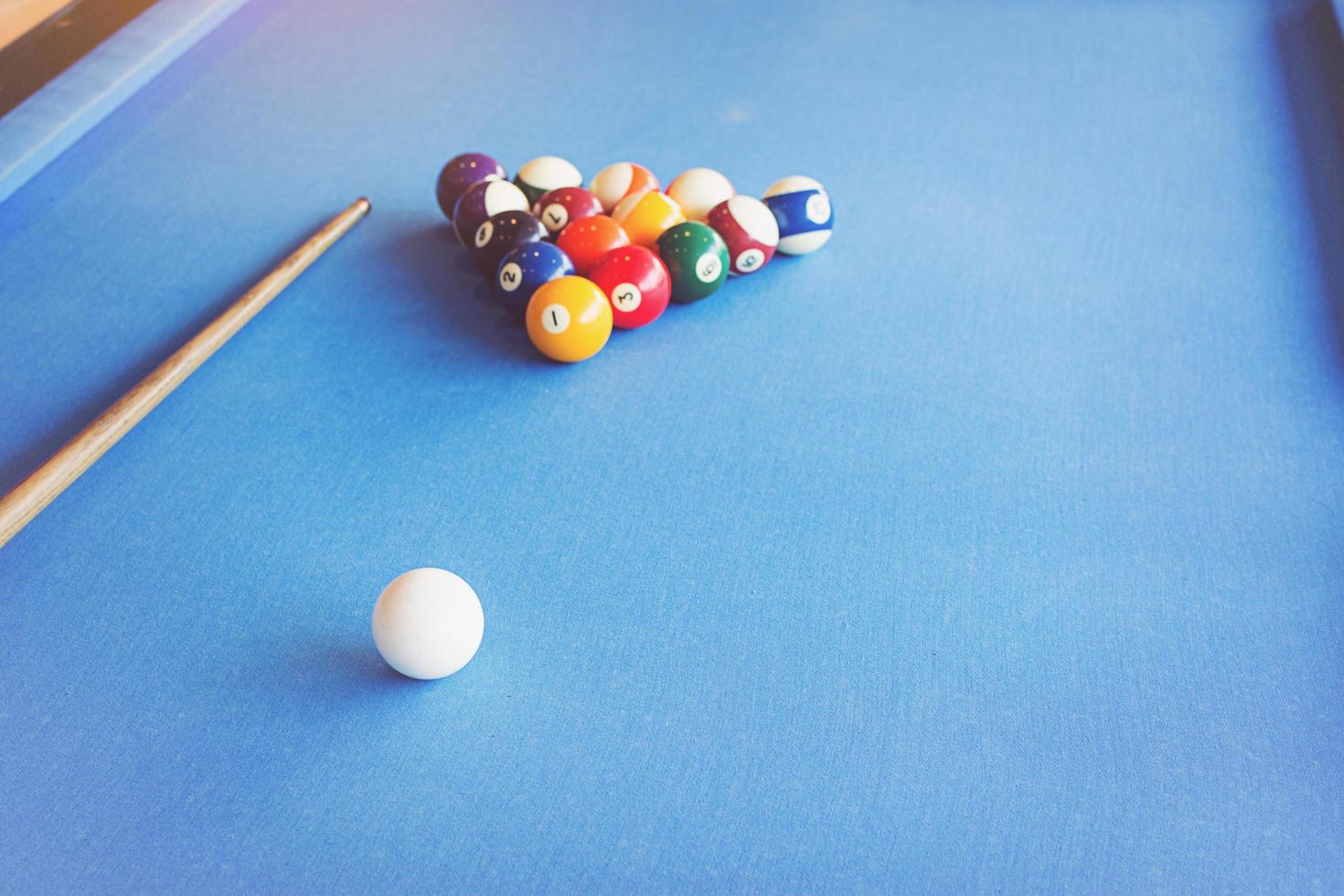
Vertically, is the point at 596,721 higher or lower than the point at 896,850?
higher

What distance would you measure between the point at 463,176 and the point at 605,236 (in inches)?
19.7

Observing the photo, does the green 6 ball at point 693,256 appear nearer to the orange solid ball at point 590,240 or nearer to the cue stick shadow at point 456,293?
the orange solid ball at point 590,240

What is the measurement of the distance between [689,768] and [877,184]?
1.97 meters

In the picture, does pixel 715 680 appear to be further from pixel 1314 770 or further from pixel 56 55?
pixel 56 55

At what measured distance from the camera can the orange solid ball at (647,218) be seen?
2.60 metres

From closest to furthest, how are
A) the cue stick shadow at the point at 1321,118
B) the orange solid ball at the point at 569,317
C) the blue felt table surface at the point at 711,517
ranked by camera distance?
the blue felt table surface at the point at 711,517 → the orange solid ball at the point at 569,317 → the cue stick shadow at the point at 1321,118

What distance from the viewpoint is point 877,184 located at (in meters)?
3.07

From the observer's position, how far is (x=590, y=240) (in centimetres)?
251

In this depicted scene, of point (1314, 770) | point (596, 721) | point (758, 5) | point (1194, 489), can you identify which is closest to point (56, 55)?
point (758, 5)

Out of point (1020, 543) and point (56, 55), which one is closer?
point (1020, 543)

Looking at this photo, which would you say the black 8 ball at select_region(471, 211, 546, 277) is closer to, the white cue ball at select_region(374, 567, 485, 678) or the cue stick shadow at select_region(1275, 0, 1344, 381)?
the white cue ball at select_region(374, 567, 485, 678)

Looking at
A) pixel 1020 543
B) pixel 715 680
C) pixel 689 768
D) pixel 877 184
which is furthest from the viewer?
pixel 877 184

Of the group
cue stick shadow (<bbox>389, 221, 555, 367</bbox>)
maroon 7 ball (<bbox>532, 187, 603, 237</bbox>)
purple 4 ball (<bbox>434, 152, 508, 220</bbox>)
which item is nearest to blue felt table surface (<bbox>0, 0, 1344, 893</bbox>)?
cue stick shadow (<bbox>389, 221, 555, 367</bbox>)

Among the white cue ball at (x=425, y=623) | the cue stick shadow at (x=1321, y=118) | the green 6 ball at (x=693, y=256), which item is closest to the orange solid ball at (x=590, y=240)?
the green 6 ball at (x=693, y=256)
